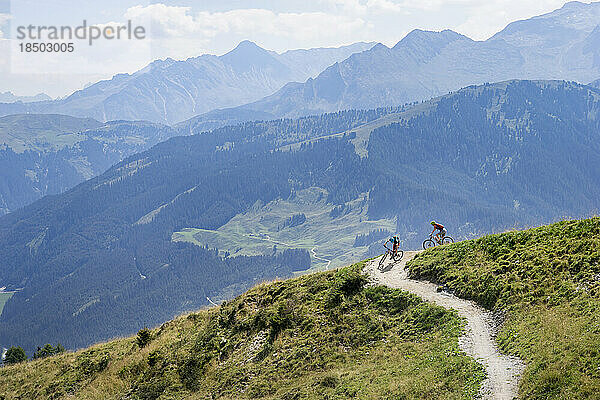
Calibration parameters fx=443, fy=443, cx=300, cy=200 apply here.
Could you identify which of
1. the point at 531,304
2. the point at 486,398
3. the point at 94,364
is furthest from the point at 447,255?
the point at 94,364

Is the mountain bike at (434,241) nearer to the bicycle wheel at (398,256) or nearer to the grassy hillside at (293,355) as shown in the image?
the bicycle wheel at (398,256)

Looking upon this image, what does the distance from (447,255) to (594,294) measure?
13.9m

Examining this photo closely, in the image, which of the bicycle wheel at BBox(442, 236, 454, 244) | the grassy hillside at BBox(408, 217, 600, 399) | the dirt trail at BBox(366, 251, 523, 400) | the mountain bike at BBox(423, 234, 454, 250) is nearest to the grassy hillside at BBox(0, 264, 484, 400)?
the dirt trail at BBox(366, 251, 523, 400)

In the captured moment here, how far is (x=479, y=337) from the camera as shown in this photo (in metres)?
26.1

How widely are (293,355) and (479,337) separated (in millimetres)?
12663

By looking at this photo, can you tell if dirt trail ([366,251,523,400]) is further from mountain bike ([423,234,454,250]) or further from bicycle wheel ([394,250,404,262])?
mountain bike ([423,234,454,250])

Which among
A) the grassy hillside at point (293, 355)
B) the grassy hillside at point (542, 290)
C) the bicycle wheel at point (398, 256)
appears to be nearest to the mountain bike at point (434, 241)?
the bicycle wheel at point (398, 256)

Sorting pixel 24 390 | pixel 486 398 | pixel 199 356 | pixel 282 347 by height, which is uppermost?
pixel 486 398

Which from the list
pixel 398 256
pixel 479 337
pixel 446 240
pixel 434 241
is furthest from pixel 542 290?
pixel 434 241

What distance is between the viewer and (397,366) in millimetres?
26109

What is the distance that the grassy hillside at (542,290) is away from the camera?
64.2 feet

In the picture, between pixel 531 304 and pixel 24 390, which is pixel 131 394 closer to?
pixel 24 390

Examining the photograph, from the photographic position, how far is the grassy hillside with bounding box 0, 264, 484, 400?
25.1m

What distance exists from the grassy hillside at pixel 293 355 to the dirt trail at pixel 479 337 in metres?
0.71
